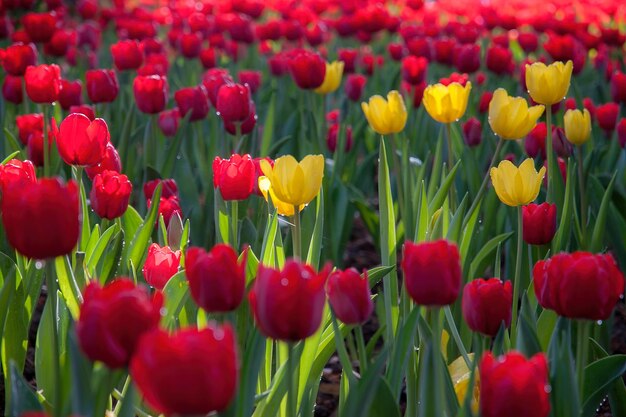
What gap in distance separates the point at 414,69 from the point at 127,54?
3.23 ft

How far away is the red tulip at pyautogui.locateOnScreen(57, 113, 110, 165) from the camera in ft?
5.59

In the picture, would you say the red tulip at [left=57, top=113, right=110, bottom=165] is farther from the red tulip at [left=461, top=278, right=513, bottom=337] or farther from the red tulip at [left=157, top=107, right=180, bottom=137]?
the red tulip at [left=157, top=107, right=180, bottom=137]

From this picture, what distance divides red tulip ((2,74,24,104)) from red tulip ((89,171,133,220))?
138 centimetres

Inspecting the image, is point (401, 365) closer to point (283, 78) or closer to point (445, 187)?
point (445, 187)

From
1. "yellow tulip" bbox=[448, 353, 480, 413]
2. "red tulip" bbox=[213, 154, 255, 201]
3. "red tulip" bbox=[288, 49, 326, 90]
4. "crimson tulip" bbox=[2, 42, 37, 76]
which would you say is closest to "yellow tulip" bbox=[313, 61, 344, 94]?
"red tulip" bbox=[288, 49, 326, 90]

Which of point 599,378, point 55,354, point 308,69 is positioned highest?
point 55,354

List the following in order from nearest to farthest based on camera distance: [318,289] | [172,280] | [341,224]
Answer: [318,289] < [172,280] < [341,224]

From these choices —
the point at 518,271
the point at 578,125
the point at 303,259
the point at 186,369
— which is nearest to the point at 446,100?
the point at 578,125

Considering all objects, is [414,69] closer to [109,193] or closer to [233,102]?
[233,102]

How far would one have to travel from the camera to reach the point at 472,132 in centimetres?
265

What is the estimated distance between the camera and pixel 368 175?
324cm

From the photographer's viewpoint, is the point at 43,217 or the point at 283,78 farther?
the point at 283,78

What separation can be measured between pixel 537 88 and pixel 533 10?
4733 mm

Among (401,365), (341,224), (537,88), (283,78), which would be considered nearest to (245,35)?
(283,78)
